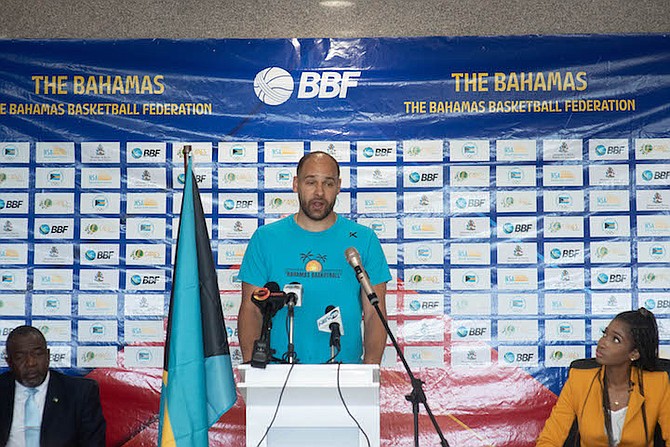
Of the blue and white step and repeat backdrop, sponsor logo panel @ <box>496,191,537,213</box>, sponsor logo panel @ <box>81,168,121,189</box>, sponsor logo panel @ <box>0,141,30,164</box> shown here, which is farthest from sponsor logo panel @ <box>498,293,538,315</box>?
sponsor logo panel @ <box>0,141,30,164</box>

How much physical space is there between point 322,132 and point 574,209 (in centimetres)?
151

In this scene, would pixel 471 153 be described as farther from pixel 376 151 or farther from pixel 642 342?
pixel 642 342

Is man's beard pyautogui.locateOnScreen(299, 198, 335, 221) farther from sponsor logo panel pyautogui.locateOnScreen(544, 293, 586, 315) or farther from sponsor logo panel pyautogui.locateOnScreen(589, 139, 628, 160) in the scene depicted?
sponsor logo panel pyautogui.locateOnScreen(589, 139, 628, 160)

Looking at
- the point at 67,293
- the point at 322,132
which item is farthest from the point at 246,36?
the point at 67,293

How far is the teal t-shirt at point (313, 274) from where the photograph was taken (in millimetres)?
3303

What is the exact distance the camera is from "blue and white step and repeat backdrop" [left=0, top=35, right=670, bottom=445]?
4.58 metres

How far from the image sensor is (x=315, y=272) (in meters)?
3.30

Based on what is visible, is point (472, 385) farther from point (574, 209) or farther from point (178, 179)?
point (178, 179)

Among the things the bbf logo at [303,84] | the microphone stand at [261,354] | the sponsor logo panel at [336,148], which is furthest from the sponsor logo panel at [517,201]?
the microphone stand at [261,354]

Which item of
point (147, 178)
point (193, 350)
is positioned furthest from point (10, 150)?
point (193, 350)

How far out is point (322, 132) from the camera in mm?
4645

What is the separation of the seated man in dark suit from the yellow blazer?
6.75 feet

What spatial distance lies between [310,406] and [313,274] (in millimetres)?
940

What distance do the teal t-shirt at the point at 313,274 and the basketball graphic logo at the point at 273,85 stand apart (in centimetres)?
138
